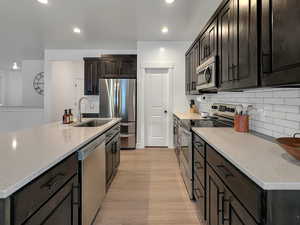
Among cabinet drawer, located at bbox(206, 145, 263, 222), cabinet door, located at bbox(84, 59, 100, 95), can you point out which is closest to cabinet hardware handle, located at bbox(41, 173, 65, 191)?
cabinet drawer, located at bbox(206, 145, 263, 222)

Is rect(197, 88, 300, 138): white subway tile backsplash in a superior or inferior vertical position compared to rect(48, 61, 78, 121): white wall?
inferior

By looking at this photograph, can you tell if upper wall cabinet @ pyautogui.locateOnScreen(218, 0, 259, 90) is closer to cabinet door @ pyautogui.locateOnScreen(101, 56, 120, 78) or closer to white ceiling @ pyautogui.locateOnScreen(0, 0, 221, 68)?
white ceiling @ pyautogui.locateOnScreen(0, 0, 221, 68)

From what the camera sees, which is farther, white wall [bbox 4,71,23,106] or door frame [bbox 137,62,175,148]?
Result: white wall [bbox 4,71,23,106]

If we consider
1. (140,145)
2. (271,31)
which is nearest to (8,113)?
(140,145)

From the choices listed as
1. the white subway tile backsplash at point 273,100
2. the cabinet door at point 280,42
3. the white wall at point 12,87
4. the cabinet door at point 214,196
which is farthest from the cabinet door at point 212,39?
the white wall at point 12,87

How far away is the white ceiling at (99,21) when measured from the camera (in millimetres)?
3598

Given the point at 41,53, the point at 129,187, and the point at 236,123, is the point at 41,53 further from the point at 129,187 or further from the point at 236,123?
the point at 236,123

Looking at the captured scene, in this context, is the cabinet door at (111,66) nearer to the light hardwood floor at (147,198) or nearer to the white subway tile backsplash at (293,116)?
the light hardwood floor at (147,198)

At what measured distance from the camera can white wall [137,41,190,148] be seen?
5.46m

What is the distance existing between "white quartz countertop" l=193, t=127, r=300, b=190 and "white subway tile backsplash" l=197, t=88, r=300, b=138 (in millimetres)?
228

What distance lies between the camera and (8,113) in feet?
20.1

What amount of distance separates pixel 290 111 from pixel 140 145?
418 cm

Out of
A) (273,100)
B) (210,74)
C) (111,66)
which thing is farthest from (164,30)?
(273,100)

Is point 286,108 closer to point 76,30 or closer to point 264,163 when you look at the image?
point 264,163
